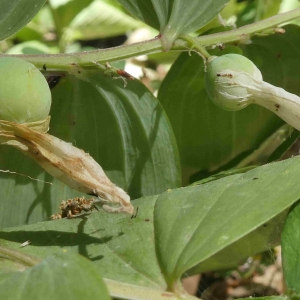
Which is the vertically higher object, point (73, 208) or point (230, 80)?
point (230, 80)

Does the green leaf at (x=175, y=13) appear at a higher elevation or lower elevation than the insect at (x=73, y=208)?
higher

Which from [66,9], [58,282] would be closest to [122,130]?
[58,282]

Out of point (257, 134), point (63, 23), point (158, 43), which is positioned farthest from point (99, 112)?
point (63, 23)

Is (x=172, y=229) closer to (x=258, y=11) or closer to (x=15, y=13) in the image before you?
(x=15, y=13)

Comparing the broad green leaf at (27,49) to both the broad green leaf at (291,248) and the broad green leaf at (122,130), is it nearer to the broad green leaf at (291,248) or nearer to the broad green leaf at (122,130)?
the broad green leaf at (122,130)

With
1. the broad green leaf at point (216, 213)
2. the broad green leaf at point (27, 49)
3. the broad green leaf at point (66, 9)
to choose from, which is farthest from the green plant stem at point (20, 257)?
the broad green leaf at point (66, 9)

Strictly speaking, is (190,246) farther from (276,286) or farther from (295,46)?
(276,286)

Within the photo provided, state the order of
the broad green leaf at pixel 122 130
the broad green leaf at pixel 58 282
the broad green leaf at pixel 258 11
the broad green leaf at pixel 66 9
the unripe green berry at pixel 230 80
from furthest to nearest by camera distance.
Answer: the broad green leaf at pixel 66 9 < the broad green leaf at pixel 258 11 < the broad green leaf at pixel 122 130 < the unripe green berry at pixel 230 80 < the broad green leaf at pixel 58 282

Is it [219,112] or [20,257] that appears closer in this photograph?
[20,257]

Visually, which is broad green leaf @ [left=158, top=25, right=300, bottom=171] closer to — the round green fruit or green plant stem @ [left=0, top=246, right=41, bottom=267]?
the round green fruit
